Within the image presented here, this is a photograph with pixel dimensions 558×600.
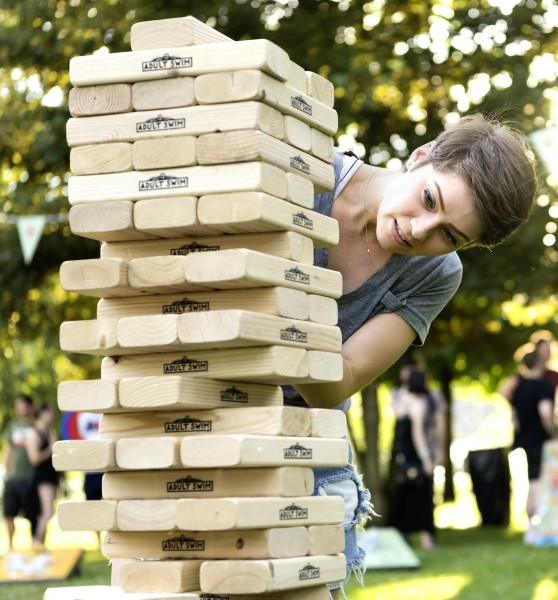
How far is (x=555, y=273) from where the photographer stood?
14211mm

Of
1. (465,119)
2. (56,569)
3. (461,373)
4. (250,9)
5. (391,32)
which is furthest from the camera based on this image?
(461,373)

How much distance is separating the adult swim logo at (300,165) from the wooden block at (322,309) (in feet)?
1.19

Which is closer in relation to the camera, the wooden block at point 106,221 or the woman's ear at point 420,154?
the wooden block at point 106,221

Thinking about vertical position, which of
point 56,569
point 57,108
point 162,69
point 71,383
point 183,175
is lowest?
point 56,569

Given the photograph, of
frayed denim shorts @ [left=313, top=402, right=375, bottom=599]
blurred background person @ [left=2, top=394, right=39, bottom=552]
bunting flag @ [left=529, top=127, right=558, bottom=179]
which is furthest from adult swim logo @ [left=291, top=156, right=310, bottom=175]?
blurred background person @ [left=2, top=394, right=39, bottom=552]

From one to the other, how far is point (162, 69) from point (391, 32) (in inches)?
448

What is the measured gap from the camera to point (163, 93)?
3.50 m

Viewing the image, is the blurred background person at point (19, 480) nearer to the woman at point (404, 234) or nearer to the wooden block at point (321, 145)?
the woman at point (404, 234)

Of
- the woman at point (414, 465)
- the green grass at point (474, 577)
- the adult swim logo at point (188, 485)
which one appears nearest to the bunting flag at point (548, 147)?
the woman at point (414, 465)

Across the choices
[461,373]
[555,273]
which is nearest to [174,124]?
[555,273]

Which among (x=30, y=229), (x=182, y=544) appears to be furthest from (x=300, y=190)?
(x=30, y=229)

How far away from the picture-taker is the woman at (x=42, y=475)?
14.5 m

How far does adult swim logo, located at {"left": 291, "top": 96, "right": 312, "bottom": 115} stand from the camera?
11.7ft

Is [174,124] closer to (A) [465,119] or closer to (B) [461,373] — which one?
(A) [465,119]
